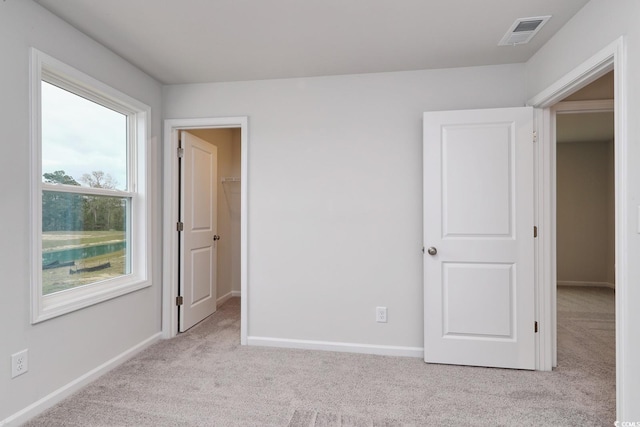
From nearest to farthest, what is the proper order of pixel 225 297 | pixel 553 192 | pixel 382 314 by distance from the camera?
1. pixel 553 192
2. pixel 382 314
3. pixel 225 297

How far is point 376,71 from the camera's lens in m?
2.88

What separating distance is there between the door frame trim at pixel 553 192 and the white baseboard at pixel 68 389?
3.19 meters

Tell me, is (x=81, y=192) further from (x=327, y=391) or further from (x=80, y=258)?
(x=327, y=391)

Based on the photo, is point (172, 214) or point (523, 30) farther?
point (172, 214)

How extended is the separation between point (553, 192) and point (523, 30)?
1.19 meters

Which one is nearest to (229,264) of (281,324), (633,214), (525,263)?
(281,324)

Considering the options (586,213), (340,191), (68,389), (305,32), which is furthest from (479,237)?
(586,213)

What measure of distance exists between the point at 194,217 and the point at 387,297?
2.09 m

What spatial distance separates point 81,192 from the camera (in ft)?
7.75

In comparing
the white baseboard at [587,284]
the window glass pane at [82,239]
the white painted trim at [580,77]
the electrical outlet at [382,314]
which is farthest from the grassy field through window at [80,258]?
the white baseboard at [587,284]

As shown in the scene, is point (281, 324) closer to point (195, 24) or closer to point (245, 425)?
point (245, 425)

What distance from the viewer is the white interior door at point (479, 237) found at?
2.55 m

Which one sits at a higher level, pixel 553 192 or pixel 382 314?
pixel 553 192

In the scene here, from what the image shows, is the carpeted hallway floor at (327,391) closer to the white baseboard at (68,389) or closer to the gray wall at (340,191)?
the white baseboard at (68,389)
